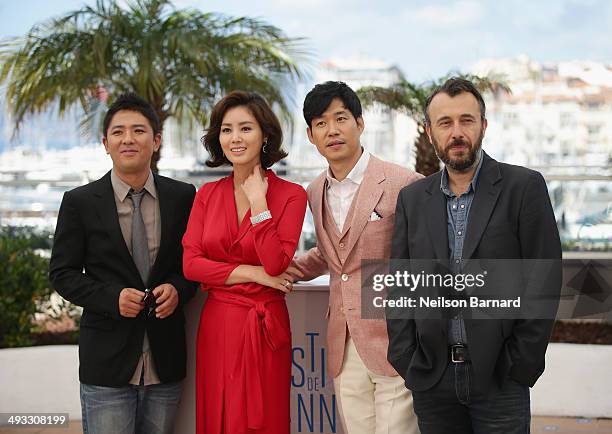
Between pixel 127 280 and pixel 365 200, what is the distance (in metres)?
1.03

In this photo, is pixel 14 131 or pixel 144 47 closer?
pixel 144 47

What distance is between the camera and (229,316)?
110 inches

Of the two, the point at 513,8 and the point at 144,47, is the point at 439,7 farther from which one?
the point at 144,47

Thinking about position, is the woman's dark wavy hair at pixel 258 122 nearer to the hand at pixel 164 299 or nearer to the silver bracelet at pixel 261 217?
the silver bracelet at pixel 261 217

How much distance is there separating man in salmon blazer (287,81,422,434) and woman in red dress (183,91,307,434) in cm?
17

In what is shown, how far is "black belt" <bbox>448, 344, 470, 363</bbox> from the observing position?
239cm

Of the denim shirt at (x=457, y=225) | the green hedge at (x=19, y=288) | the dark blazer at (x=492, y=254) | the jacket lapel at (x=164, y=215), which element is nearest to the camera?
the dark blazer at (x=492, y=254)

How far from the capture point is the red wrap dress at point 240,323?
108 inches


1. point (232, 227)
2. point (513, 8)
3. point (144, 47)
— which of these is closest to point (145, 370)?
point (232, 227)

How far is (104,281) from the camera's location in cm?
290

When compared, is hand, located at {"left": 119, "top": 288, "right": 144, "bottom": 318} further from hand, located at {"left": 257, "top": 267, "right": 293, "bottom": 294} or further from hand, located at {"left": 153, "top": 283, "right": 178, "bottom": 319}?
hand, located at {"left": 257, "top": 267, "right": 293, "bottom": 294}

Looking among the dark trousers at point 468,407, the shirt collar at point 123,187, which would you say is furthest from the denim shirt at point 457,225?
the shirt collar at point 123,187

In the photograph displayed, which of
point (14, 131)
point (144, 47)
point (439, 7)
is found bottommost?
point (14, 131)

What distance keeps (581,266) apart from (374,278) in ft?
16.1
